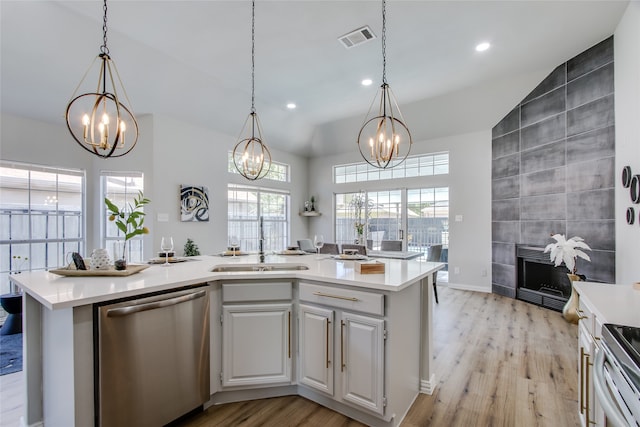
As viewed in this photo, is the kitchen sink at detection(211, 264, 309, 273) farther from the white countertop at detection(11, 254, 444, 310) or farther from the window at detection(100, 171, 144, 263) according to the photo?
the window at detection(100, 171, 144, 263)

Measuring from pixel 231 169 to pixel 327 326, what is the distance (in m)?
4.82

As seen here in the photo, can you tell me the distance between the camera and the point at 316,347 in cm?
199

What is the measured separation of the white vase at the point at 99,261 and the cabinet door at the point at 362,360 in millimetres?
1681

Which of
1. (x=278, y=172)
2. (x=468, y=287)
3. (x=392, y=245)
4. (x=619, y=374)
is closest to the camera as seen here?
(x=619, y=374)

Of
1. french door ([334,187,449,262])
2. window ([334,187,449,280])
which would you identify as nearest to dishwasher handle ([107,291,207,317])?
french door ([334,187,449,262])

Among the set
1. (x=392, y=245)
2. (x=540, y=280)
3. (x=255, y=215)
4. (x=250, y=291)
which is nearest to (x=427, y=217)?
(x=392, y=245)

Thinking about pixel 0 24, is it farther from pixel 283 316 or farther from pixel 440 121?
pixel 440 121

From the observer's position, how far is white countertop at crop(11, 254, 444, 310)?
1.45 m

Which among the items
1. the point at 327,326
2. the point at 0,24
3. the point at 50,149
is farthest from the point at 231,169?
the point at 327,326

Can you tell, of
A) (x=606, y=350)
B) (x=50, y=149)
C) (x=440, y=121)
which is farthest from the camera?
(x=440, y=121)

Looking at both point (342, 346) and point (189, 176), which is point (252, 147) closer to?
point (342, 346)

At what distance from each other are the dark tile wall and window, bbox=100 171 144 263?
6244mm

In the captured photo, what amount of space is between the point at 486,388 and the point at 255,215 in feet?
17.4

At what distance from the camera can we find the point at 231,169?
238 inches
